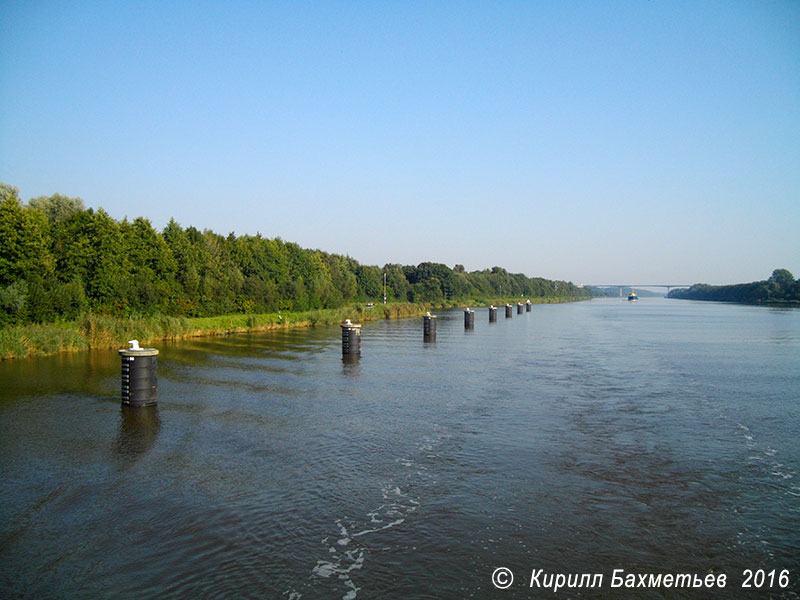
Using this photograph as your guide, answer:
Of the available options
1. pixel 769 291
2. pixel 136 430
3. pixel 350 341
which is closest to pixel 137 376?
A: pixel 136 430

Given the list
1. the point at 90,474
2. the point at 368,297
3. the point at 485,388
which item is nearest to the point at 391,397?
the point at 485,388

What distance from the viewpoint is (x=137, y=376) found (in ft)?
44.3

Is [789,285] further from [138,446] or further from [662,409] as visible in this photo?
[138,446]

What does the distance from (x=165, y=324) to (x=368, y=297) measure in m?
47.7

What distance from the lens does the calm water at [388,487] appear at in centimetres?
594

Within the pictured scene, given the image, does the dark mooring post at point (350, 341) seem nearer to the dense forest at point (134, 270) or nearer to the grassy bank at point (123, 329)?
the grassy bank at point (123, 329)

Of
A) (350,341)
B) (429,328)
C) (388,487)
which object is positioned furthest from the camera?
(429,328)

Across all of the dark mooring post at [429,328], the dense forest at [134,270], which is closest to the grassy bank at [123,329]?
the dense forest at [134,270]

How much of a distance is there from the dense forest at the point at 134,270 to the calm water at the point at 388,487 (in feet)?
37.5

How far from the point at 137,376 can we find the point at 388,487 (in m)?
7.97

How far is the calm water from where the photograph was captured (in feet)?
19.5

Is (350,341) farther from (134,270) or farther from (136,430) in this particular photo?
(134,270)

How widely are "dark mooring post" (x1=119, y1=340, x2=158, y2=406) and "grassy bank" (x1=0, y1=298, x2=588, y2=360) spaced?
38.5ft

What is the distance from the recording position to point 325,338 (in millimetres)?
34156
